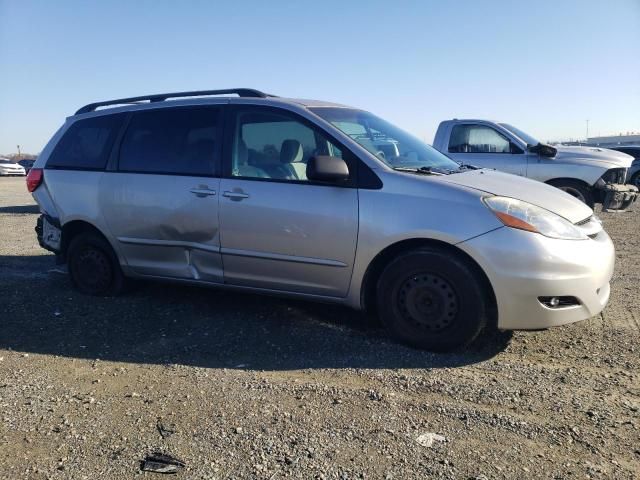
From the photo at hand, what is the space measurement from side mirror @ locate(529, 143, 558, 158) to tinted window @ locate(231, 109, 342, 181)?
6.42m

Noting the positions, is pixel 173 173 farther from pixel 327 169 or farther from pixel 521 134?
pixel 521 134

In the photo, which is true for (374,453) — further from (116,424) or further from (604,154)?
(604,154)

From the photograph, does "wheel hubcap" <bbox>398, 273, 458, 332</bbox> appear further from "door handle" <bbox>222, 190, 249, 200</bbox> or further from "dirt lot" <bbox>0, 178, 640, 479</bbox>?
"door handle" <bbox>222, 190, 249, 200</bbox>

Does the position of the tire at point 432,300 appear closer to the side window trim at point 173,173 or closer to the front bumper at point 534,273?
the front bumper at point 534,273

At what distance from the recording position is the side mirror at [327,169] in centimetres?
392

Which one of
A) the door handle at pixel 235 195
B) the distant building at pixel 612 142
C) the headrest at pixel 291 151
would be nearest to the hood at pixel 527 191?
the headrest at pixel 291 151

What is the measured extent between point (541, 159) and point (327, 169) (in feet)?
22.7

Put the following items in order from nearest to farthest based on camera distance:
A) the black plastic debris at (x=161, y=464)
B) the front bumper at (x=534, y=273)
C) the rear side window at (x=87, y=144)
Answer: the black plastic debris at (x=161, y=464)
the front bumper at (x=534, y=273)
the rear side window at (x=87, y=144)

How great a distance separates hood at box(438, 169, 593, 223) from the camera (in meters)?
3.82

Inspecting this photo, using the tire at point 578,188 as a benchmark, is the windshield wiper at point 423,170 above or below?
above

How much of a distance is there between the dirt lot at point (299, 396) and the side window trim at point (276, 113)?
1192 millimetres

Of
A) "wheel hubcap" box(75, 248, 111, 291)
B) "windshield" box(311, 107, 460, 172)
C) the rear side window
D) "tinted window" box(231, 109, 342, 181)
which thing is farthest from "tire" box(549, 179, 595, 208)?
"wheel hubcap" box(75, 248, 111, 291)

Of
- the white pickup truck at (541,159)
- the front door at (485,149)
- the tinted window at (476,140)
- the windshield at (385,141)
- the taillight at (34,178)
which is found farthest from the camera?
the tinted window at (476,140)

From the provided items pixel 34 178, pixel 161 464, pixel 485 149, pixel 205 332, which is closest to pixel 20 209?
pixel 34 178
